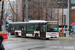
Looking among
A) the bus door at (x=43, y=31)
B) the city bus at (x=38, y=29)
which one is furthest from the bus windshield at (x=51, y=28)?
the bus door at (x=43, y=31)

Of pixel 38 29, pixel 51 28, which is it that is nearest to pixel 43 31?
pixel 38 29

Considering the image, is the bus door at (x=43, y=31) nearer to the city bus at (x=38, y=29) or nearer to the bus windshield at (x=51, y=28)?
the city bus at (x=38, y=29)

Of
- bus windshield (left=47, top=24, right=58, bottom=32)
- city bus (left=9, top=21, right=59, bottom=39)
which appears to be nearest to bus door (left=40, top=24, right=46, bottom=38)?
city bus (left=9, top=21, right=59, bottom=39)

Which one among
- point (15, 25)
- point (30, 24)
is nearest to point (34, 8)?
point (15, 25)

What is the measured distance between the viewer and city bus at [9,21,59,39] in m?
21.4

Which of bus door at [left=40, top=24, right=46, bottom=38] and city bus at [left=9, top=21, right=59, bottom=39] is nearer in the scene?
city bus at [left=9, top=21, right=59, bottom=39]

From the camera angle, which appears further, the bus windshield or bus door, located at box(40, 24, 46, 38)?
bus door, located at box(40, 24, 46, 38)

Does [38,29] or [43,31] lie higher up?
[38,29]

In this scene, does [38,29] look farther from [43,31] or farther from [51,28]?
[51,28]

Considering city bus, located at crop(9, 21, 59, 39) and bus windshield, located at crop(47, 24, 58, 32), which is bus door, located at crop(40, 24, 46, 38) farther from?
bus windshield, located at crop(47, 24, 58, 32)

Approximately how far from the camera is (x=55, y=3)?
132ft

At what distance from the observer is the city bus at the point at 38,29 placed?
2141 cm

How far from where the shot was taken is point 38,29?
2269cm

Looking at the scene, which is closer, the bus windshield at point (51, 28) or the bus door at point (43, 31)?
the bus windshield at point (51, 28)
